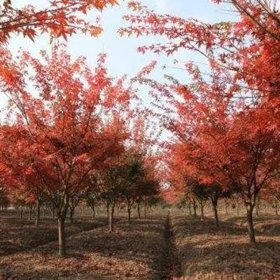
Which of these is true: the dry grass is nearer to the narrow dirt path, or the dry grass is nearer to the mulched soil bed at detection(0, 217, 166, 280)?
the narrow dirt path

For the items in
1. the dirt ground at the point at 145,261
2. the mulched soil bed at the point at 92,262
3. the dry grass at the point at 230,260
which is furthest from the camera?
the mulched soil bed at the point at 92,262

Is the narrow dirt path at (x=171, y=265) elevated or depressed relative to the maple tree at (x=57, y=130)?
depressed

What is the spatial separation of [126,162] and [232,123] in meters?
15.2

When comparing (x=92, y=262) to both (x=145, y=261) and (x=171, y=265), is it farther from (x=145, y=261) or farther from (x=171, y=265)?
(x=171, y=265)

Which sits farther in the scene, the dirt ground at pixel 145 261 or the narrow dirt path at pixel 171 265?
the narrow dirt path at pixel 171 265

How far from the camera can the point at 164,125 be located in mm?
21266

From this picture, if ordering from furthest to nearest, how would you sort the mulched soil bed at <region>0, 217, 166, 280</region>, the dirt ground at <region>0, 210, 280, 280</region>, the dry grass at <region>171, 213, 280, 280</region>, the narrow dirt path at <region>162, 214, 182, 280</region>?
1. the narrow dirt path at <region>162, 214, 182, 280</region>
2. the mulched soil bed at <region>0, 217, 166, 280</region>
3. the dirt ground at <region>0, 210, 280, 280</region>
4. the dry grass at <region>171, 213, 280, 280</region>

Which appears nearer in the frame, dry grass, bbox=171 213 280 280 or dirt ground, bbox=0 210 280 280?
dry grass, bbox=171 213 280 280

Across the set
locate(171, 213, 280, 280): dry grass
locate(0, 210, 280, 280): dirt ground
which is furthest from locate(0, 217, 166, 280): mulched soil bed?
locate(171, 213, 280, 280): dry grass

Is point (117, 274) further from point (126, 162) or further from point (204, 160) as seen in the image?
point (126, 162)

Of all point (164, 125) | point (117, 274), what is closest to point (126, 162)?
point (164, 125)

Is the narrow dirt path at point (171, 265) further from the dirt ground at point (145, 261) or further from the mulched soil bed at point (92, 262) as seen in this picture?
the mulched soil bed at point (92, 262)

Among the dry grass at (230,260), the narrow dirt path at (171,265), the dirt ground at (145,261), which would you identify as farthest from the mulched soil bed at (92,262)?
the dry grass at (230,260)

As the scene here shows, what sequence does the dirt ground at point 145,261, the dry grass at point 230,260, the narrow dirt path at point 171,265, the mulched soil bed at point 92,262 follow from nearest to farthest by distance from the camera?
the dry grass at point 230,260 < the dirt ground at point 145,261 < the mulched soil bed at point 92,262 < the narrow dirt path at point 171,265
